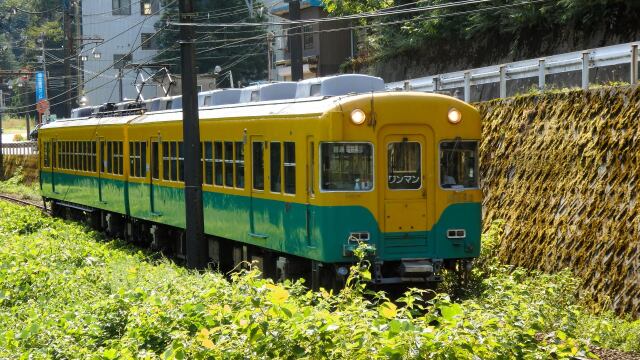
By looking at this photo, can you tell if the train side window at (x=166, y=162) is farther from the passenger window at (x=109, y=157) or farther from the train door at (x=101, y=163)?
the train door at (x=101, y=163)

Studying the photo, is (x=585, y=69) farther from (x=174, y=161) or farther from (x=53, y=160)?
(x=53, y=160)

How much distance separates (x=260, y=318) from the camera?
788 centimetres

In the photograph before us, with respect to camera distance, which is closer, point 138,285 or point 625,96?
point 138,285

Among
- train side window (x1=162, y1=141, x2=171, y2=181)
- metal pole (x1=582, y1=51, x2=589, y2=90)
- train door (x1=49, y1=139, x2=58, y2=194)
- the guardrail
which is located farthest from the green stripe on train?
the guardrail

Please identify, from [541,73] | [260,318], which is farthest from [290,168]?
[260,318]

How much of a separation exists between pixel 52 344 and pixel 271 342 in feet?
11.2

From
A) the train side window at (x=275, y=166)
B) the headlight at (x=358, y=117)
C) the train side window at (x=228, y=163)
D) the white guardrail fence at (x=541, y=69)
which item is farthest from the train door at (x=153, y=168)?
the headlight at (x=358, y=117)

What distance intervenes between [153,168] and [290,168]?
6.99 metres

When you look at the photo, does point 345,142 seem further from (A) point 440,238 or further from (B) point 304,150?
(A) point 440,238

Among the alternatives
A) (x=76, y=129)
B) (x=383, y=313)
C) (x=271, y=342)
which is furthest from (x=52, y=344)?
(x=76, y=129)

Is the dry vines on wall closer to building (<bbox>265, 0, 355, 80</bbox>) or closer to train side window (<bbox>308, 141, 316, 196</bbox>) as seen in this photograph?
train side window (<bbox>308, 141, 316, 196</bbox>)

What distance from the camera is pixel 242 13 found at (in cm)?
5991

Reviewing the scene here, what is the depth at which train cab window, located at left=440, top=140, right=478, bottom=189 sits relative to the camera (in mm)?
13750

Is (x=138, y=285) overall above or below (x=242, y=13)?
below
